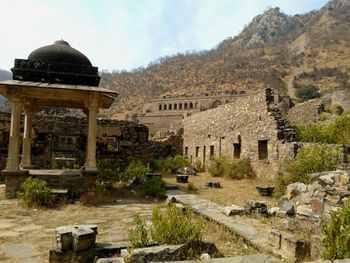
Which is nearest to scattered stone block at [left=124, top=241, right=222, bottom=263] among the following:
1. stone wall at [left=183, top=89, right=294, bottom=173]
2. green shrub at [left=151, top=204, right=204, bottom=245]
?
green shrub at [left=151, top=204, right=204, bottom=245]

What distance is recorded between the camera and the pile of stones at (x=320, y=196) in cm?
422

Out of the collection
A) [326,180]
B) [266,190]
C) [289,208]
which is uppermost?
[326,180]

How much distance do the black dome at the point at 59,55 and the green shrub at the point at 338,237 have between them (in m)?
8.20

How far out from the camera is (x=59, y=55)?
938 centimetres

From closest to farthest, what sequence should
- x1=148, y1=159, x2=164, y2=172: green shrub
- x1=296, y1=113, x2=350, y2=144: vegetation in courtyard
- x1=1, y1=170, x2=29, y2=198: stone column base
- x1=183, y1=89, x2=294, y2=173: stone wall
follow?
1. x1=1, y1=170, x2=29, y2=198: stone column base
2. x1=296, y1=113, x2=350, y2=144: vegetation in courtyard
3. x1=183, y1=89, x2=294, y2=173: stone wall
4. x1=148, y1=159, x2=164, y2=172: green shrub

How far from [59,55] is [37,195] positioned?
4147mm

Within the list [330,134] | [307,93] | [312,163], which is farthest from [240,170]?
[307,93]

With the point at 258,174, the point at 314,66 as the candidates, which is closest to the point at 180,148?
the point at 258,174

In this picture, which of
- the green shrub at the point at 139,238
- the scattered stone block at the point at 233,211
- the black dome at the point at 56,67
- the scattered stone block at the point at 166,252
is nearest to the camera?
the scattered stone block at the point at 166,252

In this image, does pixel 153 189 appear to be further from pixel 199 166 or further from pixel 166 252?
pixel 199 166

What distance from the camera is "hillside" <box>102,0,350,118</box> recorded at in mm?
50906

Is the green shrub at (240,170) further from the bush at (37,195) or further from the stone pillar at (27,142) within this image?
the bush at (37,195)

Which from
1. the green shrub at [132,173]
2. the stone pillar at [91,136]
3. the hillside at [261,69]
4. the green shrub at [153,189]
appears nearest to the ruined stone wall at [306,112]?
the green shrub at [132,173]

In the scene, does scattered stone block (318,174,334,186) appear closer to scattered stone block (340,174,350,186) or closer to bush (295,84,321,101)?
scattered stone block (340,174,350,186)
